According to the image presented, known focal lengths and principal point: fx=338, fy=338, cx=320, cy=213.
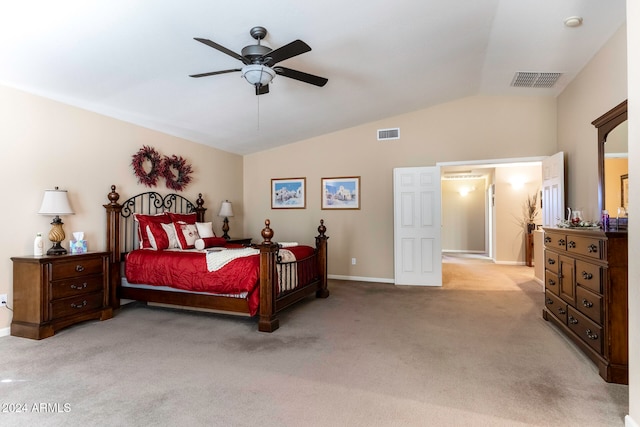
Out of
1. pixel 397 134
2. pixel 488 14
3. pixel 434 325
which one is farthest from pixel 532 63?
pixel 434 325

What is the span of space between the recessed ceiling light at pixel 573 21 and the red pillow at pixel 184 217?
5062 millimetres

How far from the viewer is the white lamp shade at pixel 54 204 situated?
3.41m

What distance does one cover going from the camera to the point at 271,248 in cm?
346

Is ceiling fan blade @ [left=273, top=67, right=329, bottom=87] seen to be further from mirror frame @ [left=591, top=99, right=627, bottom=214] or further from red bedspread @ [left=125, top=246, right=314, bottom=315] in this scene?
mirror frame @ [left=591, top=99, right=627, bottom=214]

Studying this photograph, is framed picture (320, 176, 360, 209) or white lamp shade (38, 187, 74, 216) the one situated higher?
framed picture (320, 176, 360, 209)

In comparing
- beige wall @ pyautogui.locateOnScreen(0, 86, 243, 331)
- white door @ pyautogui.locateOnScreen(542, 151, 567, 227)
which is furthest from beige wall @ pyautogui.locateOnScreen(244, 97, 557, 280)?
beige wall @ pyautogui.locateOnScreen(0, 86, 243, 331)

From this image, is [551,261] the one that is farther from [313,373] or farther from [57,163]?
[57,163]

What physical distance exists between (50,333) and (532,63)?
6153 mm

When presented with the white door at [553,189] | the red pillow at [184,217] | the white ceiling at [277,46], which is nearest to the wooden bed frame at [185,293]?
the red pillow at [184,217]

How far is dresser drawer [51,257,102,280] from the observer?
10.9 feet

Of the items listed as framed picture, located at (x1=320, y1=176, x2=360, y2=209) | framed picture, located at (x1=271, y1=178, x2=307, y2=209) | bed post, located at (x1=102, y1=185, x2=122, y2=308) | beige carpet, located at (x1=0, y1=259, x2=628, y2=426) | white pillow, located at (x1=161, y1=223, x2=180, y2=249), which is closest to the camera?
beige carpet, located at (x1=0, y1=259, x2=628, y2=426)

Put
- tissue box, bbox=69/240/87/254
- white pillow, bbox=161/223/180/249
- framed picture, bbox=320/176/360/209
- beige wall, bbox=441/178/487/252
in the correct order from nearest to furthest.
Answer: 1. tissue box, bbox=69/240/87/254
2. white pillow, bbox=161/223/180/249
3. framed picture, bbox=320/176/360/209
4. beige wall, bbox=441/178/487/252

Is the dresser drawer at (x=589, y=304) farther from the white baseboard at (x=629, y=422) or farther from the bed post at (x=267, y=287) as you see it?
the bed post at (x=267, y=287)

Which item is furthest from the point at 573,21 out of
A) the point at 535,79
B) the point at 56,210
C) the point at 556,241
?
the point at 56,210
